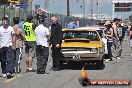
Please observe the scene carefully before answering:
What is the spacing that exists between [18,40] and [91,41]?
358 cm

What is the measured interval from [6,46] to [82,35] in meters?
5.21

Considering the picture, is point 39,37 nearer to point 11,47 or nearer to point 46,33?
point 46,33

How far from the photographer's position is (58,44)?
54.2 ft

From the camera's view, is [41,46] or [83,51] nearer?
[41,46]

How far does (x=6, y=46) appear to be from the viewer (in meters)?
14.3

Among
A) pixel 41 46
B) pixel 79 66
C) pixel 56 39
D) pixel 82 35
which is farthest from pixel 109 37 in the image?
pixel 41 46

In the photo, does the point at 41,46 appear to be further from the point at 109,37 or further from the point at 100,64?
the point at 109,37

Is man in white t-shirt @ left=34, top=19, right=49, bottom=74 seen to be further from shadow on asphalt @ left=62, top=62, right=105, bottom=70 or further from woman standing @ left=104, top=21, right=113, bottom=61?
woman standing @ left=104, top=21, right=113, bottom=61

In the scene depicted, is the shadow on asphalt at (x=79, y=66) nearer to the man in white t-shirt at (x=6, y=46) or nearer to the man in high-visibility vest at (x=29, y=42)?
the man in high-visibility vest at (x=29, y=42)

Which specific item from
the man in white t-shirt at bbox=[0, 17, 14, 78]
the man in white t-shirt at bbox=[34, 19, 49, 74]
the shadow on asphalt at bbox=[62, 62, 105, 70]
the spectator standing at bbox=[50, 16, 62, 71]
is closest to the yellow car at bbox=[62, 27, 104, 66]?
the spectator standing at bbox=[50, 16, 62, 71]

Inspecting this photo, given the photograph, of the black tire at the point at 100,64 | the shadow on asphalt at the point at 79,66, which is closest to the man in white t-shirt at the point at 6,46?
the shadow on asphalt at the point at 79,66

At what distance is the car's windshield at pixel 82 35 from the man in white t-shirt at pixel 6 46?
13.7 feet

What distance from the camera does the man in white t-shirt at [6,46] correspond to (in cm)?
1427

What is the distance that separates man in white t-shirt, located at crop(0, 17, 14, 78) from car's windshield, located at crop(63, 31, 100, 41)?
4.18 meters
